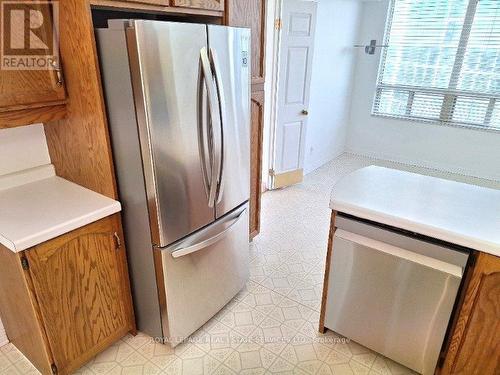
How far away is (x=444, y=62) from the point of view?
4496 mm

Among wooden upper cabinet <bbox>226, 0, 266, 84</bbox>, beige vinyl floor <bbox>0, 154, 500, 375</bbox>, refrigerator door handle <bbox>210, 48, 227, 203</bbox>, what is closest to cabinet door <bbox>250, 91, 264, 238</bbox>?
wooden upper cabinet <bbox>226, 0, 266, 84</bbox>

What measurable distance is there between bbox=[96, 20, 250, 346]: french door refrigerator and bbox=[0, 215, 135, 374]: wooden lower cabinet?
0.13m

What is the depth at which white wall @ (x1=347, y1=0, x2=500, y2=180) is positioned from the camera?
4.52 meters

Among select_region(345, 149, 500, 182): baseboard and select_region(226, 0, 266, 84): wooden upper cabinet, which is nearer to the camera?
select_region(226, 0, 266, 84): wooden upper cabinet

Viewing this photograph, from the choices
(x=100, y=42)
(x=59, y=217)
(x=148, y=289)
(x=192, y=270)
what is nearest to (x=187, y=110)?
(x=100, y=42)

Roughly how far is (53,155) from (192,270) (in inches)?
39.0

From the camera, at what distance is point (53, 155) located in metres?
1.90

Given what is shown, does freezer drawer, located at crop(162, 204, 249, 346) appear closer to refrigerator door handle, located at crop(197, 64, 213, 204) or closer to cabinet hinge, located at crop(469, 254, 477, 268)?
refrigerator door handle, located at crop(197, 64, 213, 204)

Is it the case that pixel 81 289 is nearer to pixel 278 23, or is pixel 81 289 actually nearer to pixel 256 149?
pixel 256 149

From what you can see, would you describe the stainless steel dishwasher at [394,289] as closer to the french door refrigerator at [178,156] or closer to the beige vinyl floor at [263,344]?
the beige vinyl floor at [263,344]

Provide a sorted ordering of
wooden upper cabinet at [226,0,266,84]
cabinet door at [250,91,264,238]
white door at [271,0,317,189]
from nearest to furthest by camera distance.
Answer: wooden upper cabinet at [226,0,266,84]
cabinet door at [250,91,264,238]
white door at [271,0,317,189]

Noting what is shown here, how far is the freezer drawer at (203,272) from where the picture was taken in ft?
5.80

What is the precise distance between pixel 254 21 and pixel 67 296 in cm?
194

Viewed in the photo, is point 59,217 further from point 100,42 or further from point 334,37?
point 334,37
